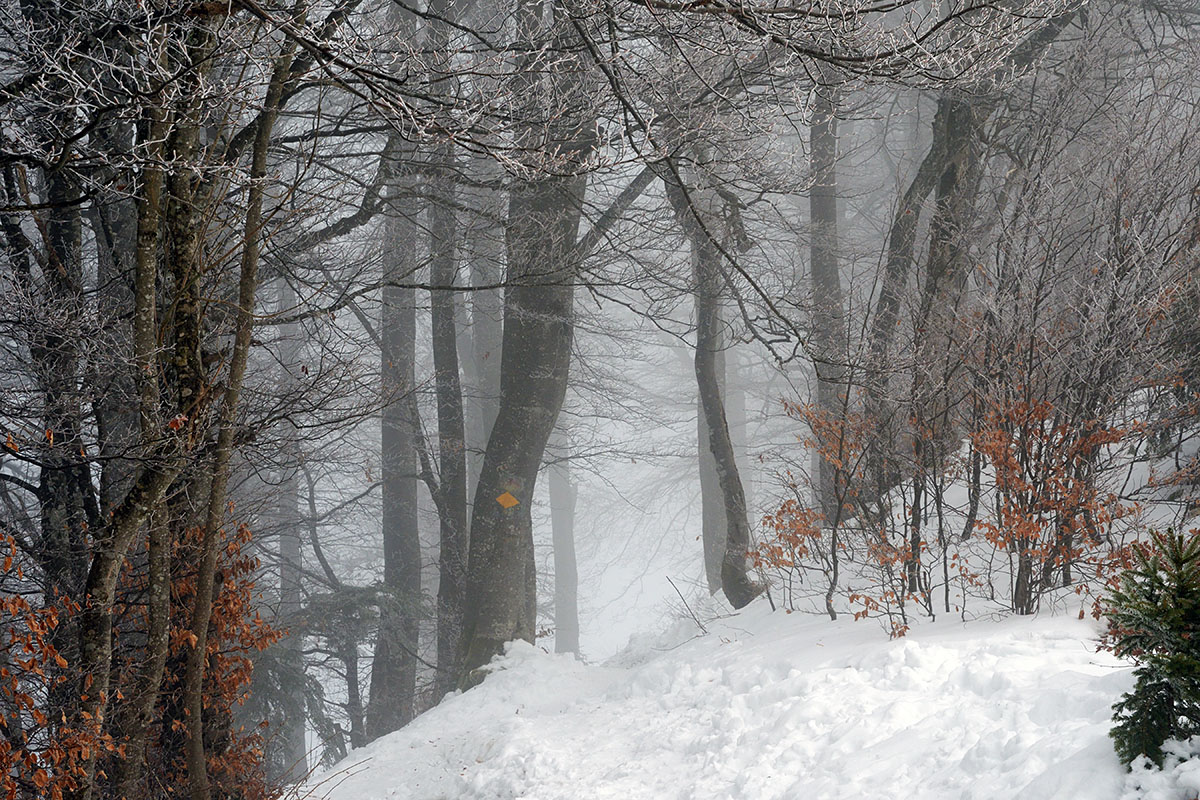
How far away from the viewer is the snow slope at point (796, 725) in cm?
430

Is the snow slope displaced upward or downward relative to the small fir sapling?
downward

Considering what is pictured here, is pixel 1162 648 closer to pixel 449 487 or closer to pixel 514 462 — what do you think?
pixel 514 462

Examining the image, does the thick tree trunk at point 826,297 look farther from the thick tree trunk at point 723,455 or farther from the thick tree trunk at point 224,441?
the thick tree trunk at point 224,441

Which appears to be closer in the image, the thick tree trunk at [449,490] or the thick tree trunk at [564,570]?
the thick tree trunk at [449,490]

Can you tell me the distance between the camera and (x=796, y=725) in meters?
5.68

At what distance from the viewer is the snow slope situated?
430cm

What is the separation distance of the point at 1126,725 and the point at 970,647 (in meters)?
2.58

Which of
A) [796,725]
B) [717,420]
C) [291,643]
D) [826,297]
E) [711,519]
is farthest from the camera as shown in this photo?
[711,519]

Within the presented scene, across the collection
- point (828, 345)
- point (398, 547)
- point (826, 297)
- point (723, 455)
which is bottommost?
point (398, 547)

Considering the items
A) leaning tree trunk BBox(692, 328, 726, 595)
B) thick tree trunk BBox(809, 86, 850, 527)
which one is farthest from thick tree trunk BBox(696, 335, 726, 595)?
thick tree trunk BBox(809, 86, 850, 527)

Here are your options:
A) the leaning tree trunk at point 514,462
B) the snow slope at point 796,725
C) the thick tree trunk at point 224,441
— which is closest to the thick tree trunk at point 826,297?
the snow slope at point 796,725

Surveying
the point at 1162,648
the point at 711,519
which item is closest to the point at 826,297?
the point at 1162,648

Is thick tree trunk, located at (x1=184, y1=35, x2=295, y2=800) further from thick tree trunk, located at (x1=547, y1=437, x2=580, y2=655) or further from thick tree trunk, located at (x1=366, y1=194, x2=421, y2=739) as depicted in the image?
thick tree trunk, located at (x1=547, y1=437, x2=580, y2=655)

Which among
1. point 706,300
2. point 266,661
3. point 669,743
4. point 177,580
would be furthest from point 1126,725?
point 266,661
